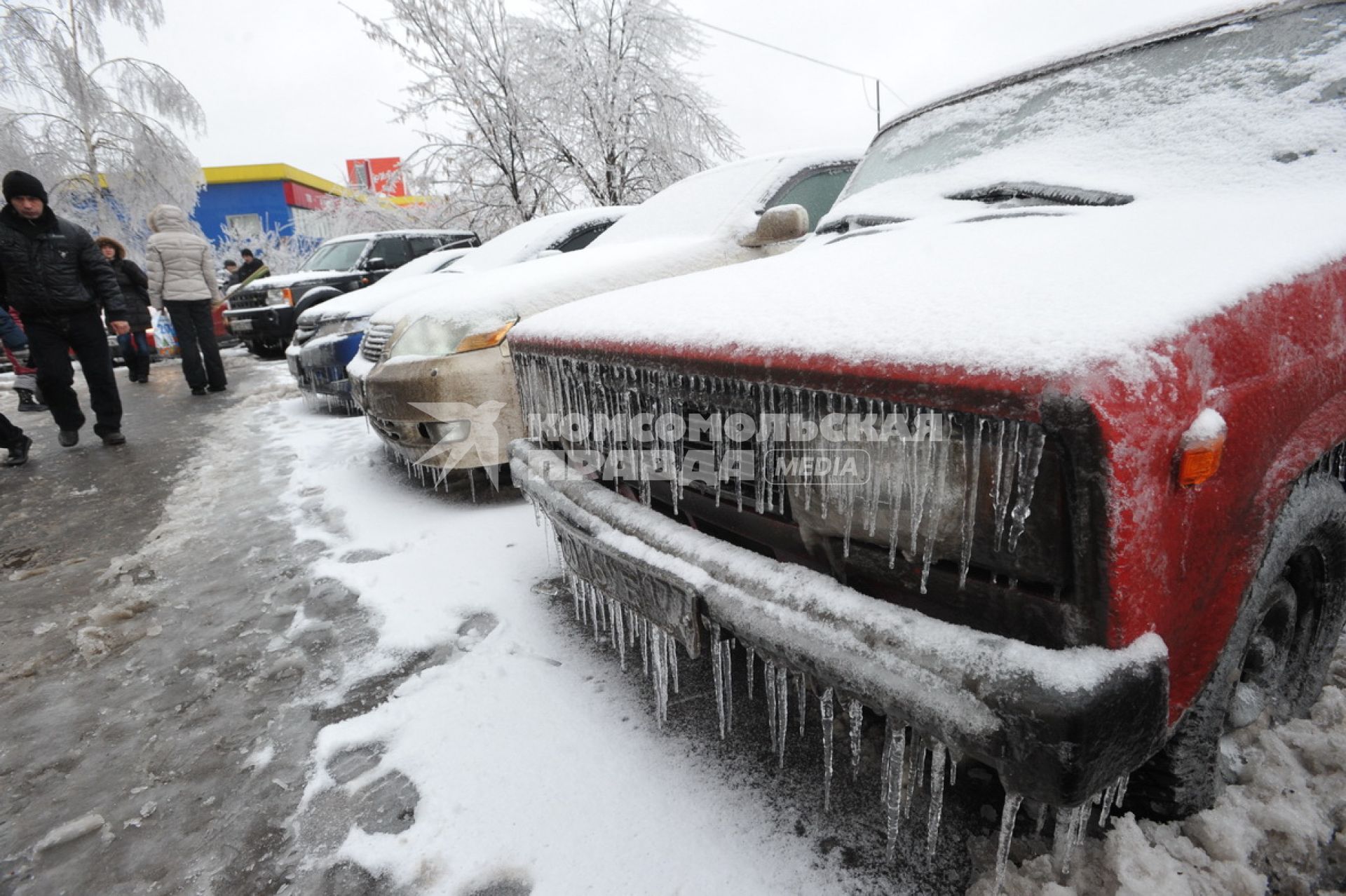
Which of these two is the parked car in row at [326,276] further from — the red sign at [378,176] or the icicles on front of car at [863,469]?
the icicles on front of car at [863,469]

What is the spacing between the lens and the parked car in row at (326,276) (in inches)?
333

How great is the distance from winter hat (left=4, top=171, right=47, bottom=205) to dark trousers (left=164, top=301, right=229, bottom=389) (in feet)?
7.78

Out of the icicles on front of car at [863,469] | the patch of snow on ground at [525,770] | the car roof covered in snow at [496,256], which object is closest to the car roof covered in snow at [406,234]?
the car roof covered in snow at [496,256]

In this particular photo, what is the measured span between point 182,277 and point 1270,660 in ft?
27.9

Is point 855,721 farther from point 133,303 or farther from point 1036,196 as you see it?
point 133,303

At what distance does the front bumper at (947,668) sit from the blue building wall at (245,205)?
32303 mm

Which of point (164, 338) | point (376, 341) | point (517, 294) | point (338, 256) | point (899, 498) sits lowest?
point (899, 498)

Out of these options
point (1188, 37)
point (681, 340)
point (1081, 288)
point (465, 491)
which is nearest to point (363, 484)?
point (465, 491)

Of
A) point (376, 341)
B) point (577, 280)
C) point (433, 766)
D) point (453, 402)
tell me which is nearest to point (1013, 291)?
point (433, 766)

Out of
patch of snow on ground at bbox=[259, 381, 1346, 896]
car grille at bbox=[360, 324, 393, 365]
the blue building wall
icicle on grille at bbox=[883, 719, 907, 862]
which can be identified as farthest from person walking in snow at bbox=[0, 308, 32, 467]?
the blue building wall

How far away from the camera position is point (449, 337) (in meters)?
3.17

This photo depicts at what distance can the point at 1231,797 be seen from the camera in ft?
4.49

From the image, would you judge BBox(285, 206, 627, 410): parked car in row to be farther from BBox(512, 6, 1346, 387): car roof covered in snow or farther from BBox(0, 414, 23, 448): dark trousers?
BBox(512, 6, 1346, 387): car roof covered in snow

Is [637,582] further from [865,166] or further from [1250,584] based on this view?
[865,166]
